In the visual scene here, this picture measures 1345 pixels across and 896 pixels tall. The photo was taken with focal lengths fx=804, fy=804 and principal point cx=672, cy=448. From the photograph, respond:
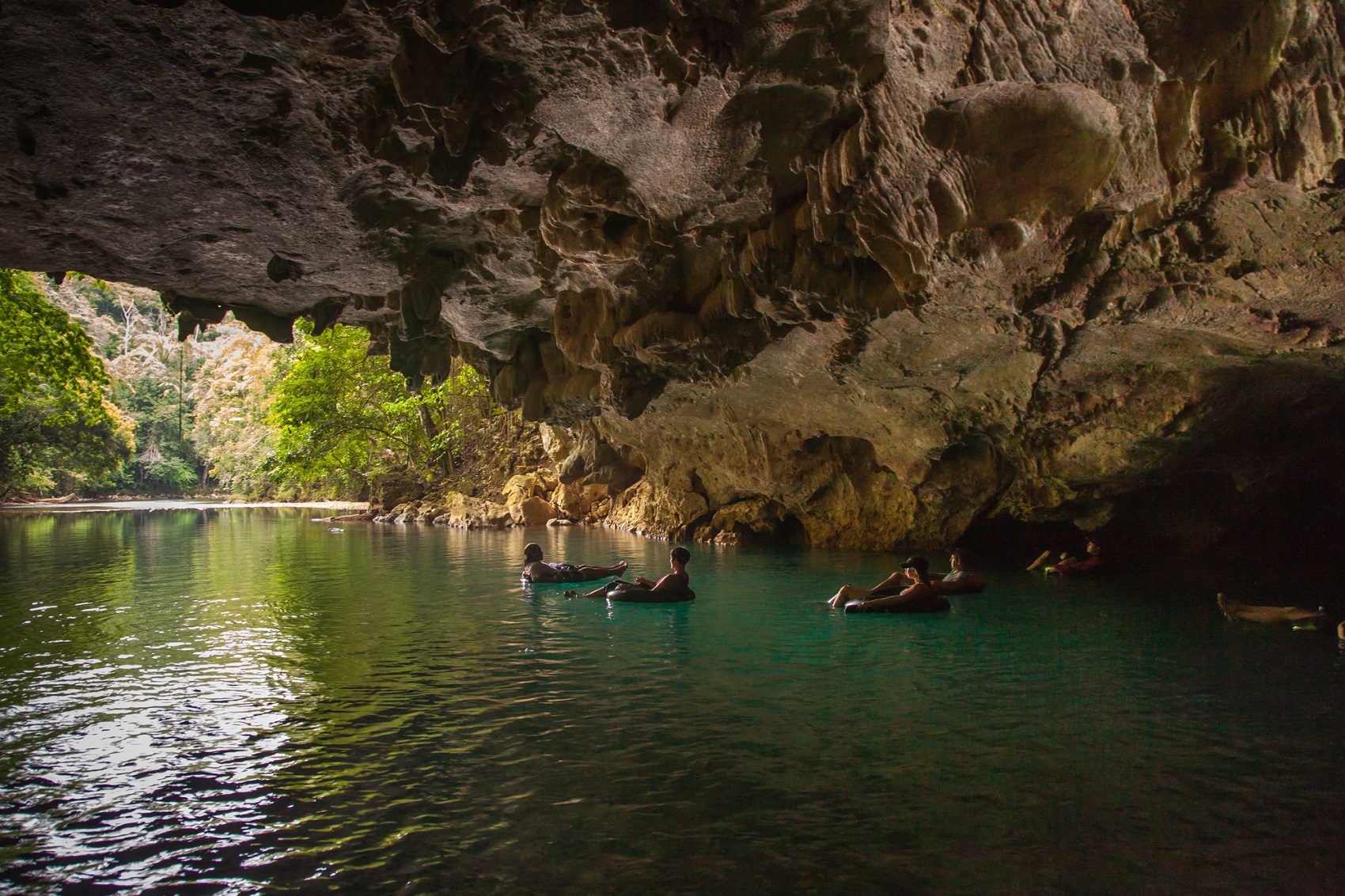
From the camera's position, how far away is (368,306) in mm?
12469

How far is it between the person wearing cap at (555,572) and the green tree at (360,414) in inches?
713

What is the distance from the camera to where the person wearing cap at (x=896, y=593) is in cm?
991

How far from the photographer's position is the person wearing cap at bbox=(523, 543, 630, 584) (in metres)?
12.9

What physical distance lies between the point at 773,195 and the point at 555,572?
7128 mm

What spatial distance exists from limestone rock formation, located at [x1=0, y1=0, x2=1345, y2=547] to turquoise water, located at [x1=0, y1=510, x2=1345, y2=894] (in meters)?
3.44

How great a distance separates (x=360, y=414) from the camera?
103 feet

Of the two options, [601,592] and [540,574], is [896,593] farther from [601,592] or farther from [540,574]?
[540,574]

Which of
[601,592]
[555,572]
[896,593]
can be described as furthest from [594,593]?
[896,593]

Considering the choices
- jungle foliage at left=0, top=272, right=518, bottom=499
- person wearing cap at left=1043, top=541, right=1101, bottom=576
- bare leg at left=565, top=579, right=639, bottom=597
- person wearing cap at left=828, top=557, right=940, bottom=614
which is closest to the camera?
person wearing cap at left=828, top=557, right=940, bottom=614

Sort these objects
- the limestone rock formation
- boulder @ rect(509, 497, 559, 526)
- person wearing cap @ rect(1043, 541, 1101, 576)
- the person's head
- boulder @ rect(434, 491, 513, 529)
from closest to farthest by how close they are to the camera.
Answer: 1. the limestone rock formation
2. the person's head
3. person wearing cap @ rect(1043, 541, 1101, 576)
4. boulder @ rect(509, 497, 559, 526)
5. boulder @ rect(434, 491, 513, 529)

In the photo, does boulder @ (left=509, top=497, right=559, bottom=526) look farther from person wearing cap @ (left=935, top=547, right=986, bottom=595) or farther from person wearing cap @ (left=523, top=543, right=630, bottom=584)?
person wearing cap @ (left=935, top=547, right=986, bottom=595)

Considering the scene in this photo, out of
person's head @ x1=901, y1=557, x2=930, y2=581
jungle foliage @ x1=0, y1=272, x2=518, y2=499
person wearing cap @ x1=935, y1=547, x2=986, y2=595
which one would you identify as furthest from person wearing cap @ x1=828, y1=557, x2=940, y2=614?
jungle foliage @ x1=0, y1=272, x2=518, y2=499

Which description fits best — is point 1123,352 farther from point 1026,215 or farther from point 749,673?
point 749,673

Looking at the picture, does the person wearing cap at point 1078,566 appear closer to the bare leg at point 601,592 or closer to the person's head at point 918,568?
the person's head at point 918,568
